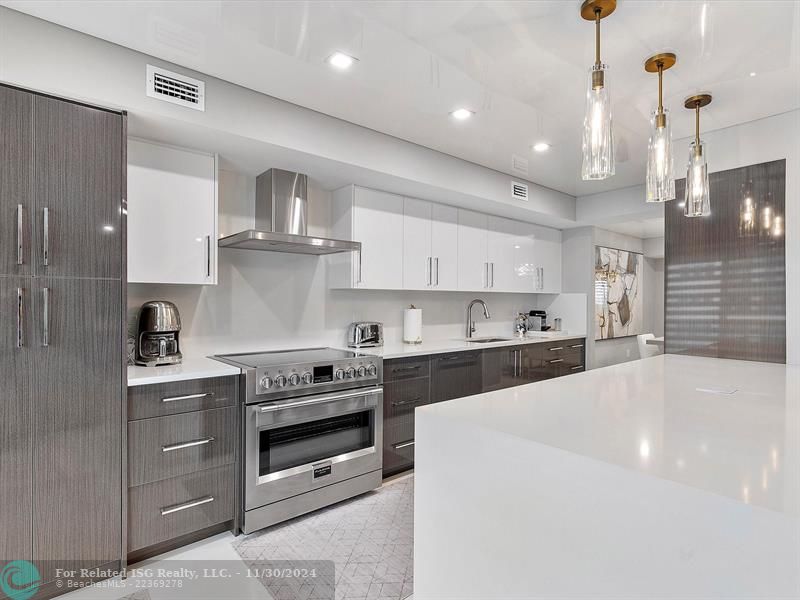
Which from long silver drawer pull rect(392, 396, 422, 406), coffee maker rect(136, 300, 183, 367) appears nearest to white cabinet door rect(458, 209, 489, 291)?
long silver drawer pull rect(392, 396, 422, 406)

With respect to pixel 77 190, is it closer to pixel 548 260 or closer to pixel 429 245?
pixel 429 245

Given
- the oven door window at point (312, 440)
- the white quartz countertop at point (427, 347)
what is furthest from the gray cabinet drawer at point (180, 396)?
the white quartz countertop at point (427, 347)

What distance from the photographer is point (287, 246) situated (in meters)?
2.87

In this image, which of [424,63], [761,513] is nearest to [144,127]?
[424,63]

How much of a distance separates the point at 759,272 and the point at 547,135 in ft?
4.94

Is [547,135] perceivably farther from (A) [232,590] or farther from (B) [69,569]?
(B) [69,569]

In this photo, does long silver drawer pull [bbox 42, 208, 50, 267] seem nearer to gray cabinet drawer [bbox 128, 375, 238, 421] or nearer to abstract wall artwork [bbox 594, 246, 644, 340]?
gray cabinet drawer [bbox 128, 375, 238, 421]

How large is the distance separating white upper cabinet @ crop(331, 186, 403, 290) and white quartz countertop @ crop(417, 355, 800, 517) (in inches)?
73.2

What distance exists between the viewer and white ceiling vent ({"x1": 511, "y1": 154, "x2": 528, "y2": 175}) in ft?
11.4

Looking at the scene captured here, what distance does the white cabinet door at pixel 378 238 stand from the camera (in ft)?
10.7

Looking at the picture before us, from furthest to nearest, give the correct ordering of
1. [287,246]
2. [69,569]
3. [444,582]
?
[287,246]
[69,569]
[444,582]

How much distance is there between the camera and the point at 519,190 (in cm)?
401

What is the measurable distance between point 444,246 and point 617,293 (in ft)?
10.2

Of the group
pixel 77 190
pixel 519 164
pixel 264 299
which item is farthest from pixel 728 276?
pixel 77 190
